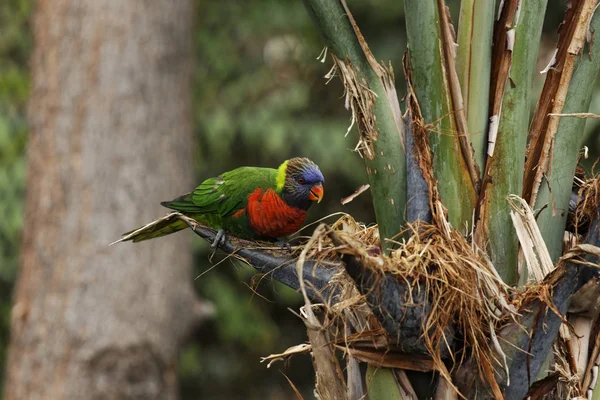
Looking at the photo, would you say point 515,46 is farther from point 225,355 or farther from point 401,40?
point 225,355

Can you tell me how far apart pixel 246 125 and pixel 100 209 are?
214 centimetres

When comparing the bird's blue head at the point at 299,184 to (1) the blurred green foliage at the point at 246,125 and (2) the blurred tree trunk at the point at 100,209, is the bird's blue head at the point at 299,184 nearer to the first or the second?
(2) the blurred tree trunk at the point at 100,209

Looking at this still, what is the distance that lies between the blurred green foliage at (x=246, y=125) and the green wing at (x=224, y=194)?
3.58 metres

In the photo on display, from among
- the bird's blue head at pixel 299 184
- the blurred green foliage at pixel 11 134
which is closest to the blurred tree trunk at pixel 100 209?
the blurred green foliage at pixel 11 134

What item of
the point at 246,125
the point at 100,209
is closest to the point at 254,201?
the point at 100,209

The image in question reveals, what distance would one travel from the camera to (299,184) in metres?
3.16

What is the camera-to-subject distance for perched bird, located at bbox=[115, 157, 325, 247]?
3.10m

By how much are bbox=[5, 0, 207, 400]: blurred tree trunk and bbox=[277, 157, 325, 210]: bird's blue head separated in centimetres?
232

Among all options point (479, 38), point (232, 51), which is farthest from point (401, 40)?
point (479, 38)

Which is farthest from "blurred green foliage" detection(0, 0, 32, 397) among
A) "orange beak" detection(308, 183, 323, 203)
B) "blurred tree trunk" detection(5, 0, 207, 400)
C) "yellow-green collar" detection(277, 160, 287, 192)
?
"orange beak" detection(308, 183, 323, 203)

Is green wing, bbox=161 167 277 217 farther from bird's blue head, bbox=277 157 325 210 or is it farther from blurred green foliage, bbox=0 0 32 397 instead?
blurred green foliage, bbox=0 0 32 397

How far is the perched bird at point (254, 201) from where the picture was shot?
3.10 m

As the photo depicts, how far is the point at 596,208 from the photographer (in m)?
1.55

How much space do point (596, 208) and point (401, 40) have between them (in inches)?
242
